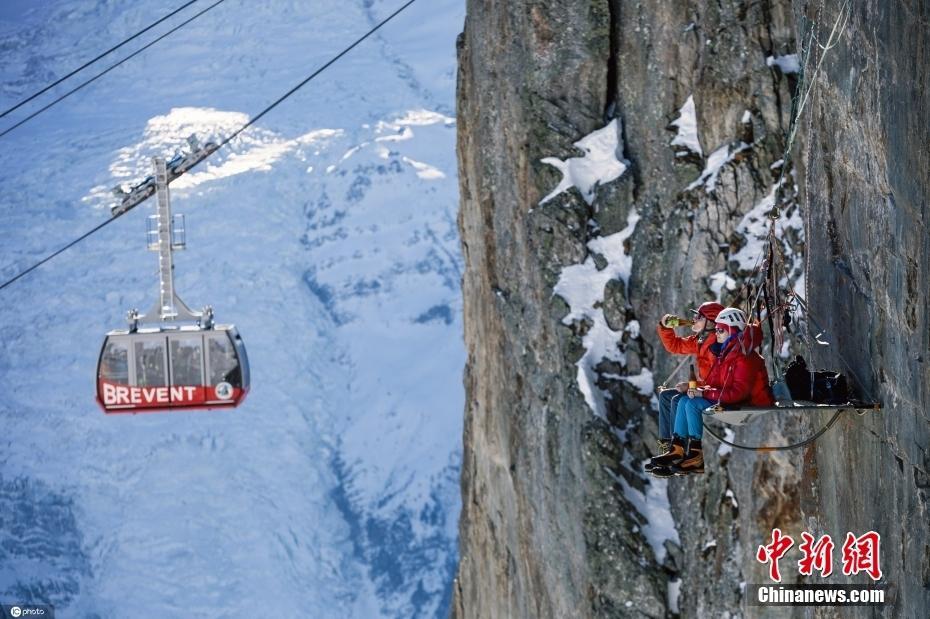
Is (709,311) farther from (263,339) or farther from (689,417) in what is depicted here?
(263,339)

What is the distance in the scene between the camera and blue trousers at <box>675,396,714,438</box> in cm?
983

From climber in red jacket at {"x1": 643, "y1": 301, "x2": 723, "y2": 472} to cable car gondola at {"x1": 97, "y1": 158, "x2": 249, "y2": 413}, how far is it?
9045 mm

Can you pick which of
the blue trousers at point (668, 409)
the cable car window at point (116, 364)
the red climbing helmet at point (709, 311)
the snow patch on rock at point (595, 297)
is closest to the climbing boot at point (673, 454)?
the blue trousers at point (668, 409)

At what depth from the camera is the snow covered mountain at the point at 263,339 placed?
70875mm

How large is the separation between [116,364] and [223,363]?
4.97 ft

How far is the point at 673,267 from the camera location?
1608 cm

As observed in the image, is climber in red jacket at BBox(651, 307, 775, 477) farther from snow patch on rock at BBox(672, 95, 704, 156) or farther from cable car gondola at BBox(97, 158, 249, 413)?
cable car gondola at BBox(97, 158, 249, 413)

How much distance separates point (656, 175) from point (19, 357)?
6517 centimetres

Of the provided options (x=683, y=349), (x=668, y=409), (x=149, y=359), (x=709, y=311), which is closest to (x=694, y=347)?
(x=683, y=349)

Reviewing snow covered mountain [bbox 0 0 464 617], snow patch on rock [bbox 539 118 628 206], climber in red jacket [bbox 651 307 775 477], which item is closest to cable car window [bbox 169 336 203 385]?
snow patch on rock [bbox 539 118 628 206]

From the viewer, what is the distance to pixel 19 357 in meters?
75.4

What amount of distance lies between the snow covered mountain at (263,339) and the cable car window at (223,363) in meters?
52.7

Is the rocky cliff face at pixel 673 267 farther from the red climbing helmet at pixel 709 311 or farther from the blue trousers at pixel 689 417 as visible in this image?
the blue trousers at pixel 689 417

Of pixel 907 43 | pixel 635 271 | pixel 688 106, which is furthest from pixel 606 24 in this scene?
pixel 907 43
